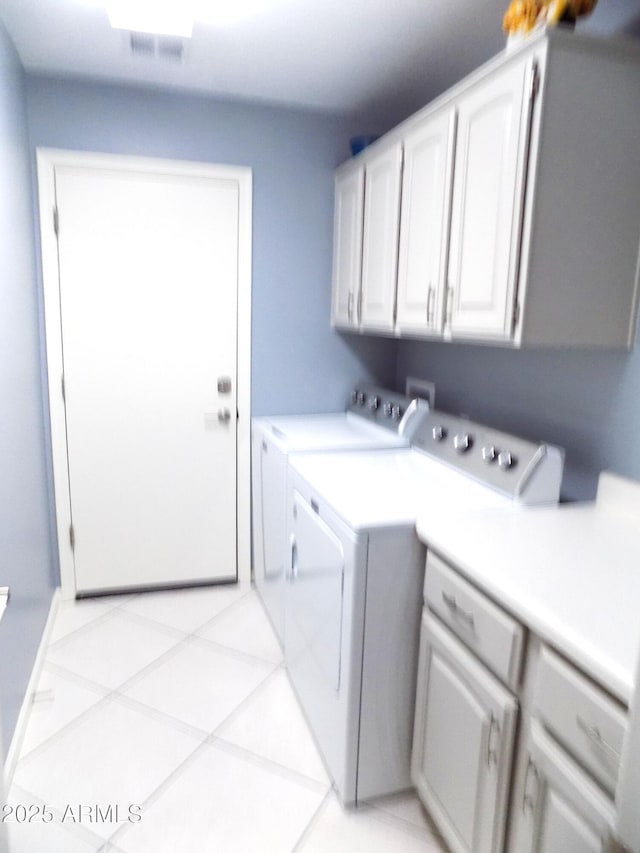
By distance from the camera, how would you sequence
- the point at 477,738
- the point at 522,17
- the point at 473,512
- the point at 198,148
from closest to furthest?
the point at 477,738 → the point at 522,17 → the point at 473,512 → the point at 198,148

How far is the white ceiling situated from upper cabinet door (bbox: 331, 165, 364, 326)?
1.24ft

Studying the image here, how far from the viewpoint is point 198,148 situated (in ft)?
8.62

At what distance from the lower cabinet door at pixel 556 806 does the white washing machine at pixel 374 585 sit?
0.48 m

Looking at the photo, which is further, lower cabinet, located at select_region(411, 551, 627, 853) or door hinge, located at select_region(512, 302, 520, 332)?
door hinge, located at select_region(512, 302, 520, 332)

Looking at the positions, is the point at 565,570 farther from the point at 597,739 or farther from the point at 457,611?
the point at 597,739

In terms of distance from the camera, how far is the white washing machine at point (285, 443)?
91.3 inches

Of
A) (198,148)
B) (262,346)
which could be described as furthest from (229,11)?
(262,346)

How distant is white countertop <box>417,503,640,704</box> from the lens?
982mm

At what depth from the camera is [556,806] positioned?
41.8 inches

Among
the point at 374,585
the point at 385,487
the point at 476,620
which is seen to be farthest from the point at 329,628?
the point at 476,620

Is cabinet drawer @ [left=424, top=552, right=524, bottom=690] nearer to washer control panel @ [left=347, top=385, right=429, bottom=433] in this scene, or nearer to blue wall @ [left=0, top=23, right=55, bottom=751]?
washer control panel @ [left=347, top=385, right=429, bottom=433]

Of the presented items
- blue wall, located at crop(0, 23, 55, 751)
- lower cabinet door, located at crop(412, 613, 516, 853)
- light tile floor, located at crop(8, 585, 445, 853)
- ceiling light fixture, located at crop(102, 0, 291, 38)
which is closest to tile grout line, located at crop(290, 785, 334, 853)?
light tile floor, located at crop(8, 585, 445, 853)

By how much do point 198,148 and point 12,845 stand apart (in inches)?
104

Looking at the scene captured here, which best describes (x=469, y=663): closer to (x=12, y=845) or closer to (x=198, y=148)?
(x=12, y=845)
